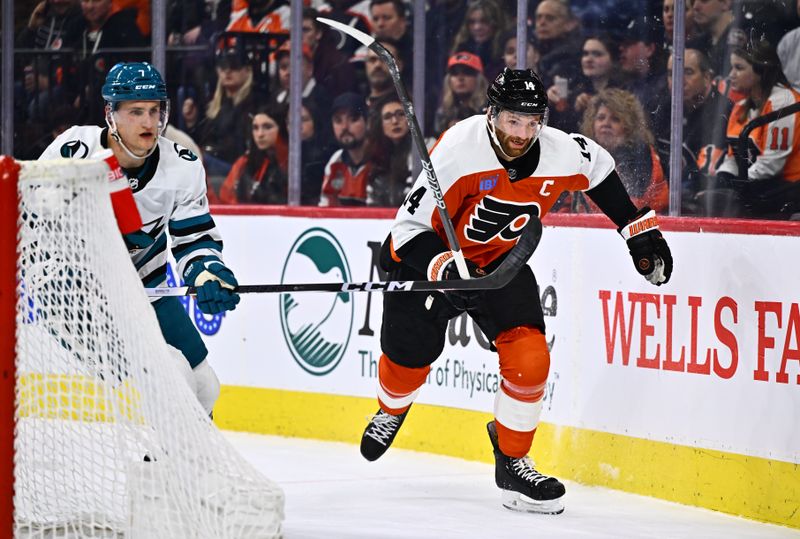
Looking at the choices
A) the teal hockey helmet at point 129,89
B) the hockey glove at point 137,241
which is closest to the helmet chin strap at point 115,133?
the teal hockey helmet at point 129,89

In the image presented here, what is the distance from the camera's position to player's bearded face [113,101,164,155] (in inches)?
126

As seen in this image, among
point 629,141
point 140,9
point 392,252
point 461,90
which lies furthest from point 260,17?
point 392,252

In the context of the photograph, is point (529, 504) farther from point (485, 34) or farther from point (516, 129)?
point (485, 34)

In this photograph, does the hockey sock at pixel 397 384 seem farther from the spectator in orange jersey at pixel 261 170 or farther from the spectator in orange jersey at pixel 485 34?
the spectator in orange jersey at pixel 261 170

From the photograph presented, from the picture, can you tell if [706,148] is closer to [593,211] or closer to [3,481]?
[593,211]

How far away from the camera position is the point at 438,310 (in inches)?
146

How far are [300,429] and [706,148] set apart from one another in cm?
182

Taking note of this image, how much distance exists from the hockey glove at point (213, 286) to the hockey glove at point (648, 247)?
1069 mm

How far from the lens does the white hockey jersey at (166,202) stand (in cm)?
330

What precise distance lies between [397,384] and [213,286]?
744mm

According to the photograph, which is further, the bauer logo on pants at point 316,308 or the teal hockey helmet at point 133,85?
the bauer logo on pants at point 316,308

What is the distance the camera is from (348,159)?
209 inches

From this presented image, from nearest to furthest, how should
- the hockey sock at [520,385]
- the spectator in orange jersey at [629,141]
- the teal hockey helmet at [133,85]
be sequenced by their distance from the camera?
the teal hockey helmet at [133,85] < the hockey sock at [520,385] < the spectator in orange jersey at [629,141]

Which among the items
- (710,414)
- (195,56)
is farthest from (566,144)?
(195,56)
